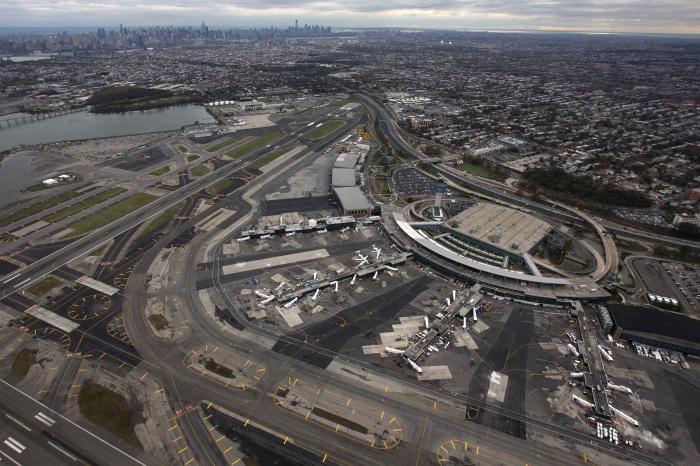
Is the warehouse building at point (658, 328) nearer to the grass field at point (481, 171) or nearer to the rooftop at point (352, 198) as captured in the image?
the rooftop at point (352, 198)

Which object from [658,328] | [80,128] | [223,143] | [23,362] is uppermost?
[80,128]

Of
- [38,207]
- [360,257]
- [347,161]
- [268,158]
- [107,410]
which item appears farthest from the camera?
[268,158]

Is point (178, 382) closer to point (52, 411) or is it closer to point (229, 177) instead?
point (52, 411)

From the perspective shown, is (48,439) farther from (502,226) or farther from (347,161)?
(347,161)

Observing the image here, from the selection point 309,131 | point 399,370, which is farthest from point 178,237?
point 309,131

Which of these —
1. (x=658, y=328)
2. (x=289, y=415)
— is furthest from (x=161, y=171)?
(x=658, y=328)

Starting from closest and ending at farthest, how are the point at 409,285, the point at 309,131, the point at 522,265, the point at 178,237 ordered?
1. the point at 409,285
2. the point at 522,265
3. the point at 178,237
4. the point at 309,131

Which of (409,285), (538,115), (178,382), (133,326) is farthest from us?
(538,115)

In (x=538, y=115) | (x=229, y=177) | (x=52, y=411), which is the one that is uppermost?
(x=538, y=115)
